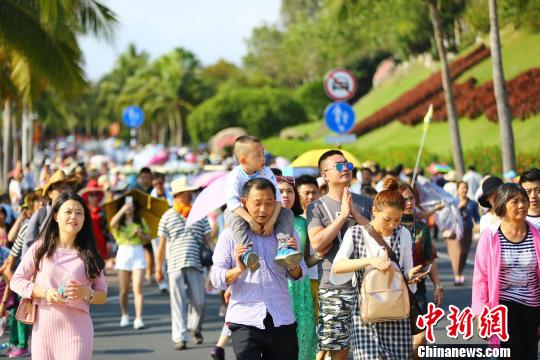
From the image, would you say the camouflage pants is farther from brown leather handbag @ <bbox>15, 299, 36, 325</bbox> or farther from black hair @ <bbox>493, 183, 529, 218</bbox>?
brown leather handbag @ <bbox>15, 299, 36, 325</bbox>

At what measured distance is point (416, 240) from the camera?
9234 millimetres

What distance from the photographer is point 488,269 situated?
Answer: 6.98 metres

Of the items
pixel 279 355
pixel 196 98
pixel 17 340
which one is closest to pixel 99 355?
pixel 17 340

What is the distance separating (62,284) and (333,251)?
212cm

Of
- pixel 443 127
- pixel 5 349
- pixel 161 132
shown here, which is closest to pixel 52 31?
pixel 5 349

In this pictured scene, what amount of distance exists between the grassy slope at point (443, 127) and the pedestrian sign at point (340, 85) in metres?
13.0

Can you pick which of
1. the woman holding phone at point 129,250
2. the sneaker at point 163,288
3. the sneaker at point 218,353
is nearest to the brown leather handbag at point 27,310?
the sneaker at point 218,353

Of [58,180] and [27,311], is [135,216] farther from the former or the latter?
[27,311]

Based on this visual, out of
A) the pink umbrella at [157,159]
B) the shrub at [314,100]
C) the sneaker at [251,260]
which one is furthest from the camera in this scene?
the shrub at [314,100]

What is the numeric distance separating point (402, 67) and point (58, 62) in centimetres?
5267

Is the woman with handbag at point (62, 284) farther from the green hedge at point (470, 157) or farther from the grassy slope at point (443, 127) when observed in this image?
the grassy slope at point (443, 127)

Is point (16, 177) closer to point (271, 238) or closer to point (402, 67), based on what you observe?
point (271, 238)

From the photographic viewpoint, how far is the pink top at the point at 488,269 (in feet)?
22.8

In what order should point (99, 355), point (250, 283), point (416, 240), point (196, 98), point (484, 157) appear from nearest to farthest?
1. point (250, 283)
2. point (416, 240)
3. point (99, 355)
4. point (484, 157)
5. point (196, 98)
